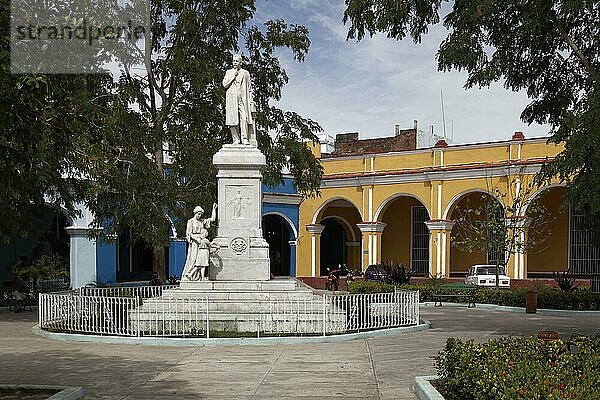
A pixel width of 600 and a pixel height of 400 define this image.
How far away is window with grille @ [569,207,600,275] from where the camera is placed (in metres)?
31.3

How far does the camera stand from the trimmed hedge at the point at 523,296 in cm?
2067

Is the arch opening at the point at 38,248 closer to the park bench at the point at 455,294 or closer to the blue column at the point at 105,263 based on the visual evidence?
the blue column at the point at 105,263

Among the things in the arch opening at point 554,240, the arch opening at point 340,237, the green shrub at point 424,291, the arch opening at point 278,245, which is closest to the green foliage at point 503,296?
the green shrub at point 424,291

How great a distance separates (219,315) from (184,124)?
943cm

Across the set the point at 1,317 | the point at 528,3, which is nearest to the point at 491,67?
the point at 528,3

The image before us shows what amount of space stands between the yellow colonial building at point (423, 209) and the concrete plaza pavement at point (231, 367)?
1640 cm

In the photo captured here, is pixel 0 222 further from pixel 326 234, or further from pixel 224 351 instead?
pixel 326 234

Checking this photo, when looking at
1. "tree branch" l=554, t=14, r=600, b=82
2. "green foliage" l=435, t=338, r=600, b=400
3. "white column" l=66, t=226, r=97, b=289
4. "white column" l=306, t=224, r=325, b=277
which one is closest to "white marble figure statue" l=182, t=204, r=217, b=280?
"green foliage" l=435, t=338, r=600, b=400

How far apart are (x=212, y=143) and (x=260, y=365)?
37.2ft

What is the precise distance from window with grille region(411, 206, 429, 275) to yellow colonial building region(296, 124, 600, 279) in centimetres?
5

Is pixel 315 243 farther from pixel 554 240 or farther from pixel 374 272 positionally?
pixel 554 240

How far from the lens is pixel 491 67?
12.9 m

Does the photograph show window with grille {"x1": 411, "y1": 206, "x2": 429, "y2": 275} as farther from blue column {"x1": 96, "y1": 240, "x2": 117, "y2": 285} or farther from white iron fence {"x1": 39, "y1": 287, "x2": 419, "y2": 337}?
white iron fence {"x1": 39, "y1": 287, "x2": 419, "y2": 337}

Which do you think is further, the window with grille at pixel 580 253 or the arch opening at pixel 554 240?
the arch opening at pixel 554 240
